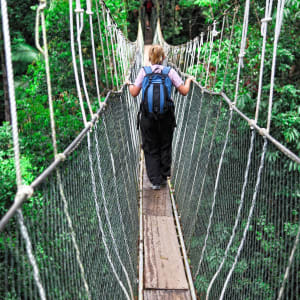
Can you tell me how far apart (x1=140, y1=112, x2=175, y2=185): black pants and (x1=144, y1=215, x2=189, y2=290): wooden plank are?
1.21ft

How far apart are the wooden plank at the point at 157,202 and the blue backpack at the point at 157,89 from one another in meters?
0.62

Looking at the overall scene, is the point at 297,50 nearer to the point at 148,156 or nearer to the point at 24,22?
the point at 148,156

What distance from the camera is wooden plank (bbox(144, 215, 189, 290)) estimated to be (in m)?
1.49

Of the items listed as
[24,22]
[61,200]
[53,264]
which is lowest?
[53,264]

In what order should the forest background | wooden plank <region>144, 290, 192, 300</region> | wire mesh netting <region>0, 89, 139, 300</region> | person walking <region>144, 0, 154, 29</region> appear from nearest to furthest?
wire mesh netting <region>0, 89, 139, 300</region>, wooden plank <region>144, 290, 192, 300</region>, the forest background, person walking <region>144, 0, 154, 29</region>

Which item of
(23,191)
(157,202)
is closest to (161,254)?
(157,202)

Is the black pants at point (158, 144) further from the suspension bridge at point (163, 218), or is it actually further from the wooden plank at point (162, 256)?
the wooden plank at point (162, 256)

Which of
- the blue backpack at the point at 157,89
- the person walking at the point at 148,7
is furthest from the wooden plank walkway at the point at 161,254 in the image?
the person walking at the point at 148,7

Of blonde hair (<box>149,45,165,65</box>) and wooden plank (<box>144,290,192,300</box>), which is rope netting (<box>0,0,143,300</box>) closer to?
wooden plank (<box>144,290,192,300</box>)

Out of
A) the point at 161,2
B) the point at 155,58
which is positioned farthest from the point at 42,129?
the point at 161,2

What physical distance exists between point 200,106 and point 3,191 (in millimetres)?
1473

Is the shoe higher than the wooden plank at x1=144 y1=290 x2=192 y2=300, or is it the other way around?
the shoe

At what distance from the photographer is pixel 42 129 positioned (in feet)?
11.2

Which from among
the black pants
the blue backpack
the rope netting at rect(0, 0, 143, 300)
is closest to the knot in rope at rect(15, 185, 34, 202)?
the rope netting at rect(0, 0, 143, 300)
